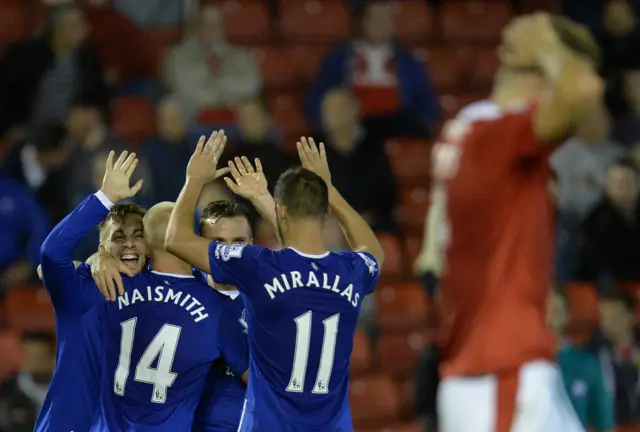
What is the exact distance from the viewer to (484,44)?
39.5 ft

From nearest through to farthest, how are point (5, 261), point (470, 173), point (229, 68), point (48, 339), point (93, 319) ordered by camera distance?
point (470, 173)
point (93, 319)
point (48, 339)
point (5, 261)
point (229, 68)

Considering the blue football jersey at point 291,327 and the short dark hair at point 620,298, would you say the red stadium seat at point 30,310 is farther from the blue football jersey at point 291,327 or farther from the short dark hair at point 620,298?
the blue football jersey at point 291,327

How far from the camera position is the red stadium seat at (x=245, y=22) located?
1159 cm

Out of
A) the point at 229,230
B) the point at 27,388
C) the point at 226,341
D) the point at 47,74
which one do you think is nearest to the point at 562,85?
the point at 229,230

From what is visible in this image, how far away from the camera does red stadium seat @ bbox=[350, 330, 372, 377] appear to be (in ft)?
29.7

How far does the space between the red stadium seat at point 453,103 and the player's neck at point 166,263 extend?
264 inches

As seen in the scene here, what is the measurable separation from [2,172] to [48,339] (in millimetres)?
1755

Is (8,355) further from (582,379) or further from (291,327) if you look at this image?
(291,327)

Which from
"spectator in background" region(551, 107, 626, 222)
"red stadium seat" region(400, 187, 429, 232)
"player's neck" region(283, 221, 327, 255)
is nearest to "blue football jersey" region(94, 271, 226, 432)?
"player's neck" region(283, 221, 327, 255)

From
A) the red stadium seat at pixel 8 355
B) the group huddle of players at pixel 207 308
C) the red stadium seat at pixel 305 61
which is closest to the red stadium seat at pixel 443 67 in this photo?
the red stadium seat at pixel 305 61

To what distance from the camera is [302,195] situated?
179 inches

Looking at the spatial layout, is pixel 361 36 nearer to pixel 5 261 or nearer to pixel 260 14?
pixel 260 14

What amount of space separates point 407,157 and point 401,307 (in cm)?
170

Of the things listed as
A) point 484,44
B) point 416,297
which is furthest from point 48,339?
point 484,44
